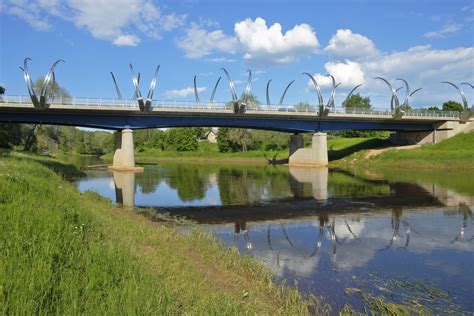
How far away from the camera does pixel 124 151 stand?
232 feet

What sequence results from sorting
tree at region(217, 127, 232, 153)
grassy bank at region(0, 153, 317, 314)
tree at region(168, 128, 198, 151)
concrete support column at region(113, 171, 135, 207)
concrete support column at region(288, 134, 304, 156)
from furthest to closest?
tree at region(168, 128, 198, 151)
tree at region(217, 127, 232, 153)
concrete support column at region(288, 134, 304, 156)
concrete support column at region(113, 171, 135, 207)
grassy bank at region(0, 153, 317, 314)

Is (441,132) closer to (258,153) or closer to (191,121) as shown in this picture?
(258,153)

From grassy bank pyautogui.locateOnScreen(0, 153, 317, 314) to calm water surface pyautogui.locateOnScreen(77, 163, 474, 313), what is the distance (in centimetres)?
200

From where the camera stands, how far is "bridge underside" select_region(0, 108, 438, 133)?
212 ft

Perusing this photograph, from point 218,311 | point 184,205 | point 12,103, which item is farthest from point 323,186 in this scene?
point 12,103

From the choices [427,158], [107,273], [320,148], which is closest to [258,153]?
[320,148]

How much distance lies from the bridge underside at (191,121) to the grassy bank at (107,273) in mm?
54796

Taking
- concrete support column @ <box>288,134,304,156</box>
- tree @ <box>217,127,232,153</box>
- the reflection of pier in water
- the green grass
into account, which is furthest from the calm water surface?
tree @ <box>217,127,232,153</box>

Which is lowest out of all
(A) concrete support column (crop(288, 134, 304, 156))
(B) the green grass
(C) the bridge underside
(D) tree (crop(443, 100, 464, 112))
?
(B) the green grass

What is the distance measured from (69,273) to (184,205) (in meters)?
25.2

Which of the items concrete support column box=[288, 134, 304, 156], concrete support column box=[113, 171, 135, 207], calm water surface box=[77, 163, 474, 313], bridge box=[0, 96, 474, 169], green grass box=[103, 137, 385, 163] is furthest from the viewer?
green grass box=[103, 137, 385, 163]

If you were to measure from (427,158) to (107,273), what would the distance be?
79636 mm

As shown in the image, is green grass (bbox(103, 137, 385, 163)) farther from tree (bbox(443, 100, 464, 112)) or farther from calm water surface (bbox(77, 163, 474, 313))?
calm water surface (bbox(77, 163, 474, 313))

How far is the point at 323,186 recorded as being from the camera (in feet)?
154
